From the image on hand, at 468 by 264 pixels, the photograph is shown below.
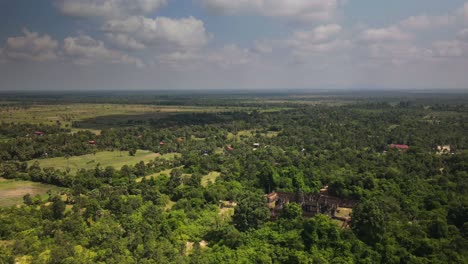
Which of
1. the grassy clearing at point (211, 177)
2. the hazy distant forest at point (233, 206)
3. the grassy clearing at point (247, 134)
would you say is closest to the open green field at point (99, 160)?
the hazy distant forest at point (233, 206)

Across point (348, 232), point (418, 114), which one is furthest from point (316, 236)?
point (418, 114)

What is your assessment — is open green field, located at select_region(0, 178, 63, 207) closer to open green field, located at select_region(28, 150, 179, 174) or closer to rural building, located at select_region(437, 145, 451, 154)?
open green field, located at select_region(28, 150, 179, 174)

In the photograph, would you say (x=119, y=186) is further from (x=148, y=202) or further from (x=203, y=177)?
(x=203, y=177)

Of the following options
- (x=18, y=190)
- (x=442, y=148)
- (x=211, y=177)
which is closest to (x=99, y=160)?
(x=18, y=190)

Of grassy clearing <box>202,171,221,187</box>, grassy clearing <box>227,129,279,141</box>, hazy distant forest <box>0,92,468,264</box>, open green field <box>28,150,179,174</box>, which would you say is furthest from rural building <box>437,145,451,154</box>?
open green field <box>28,150,179,174</box>

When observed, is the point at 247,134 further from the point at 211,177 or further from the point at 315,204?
the point at 315,204

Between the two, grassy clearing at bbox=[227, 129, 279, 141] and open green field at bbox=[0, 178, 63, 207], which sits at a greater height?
grassy clearing at bbox=[227, 129, 279, 141]

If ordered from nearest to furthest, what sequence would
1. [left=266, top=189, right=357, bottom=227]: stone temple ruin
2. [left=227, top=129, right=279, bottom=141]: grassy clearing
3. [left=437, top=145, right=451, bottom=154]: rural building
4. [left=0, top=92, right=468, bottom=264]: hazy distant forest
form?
[left=0, top=92, right=468, bottom=264]: hazy distant forest, [left=266, top=189, right=357, bottom=227]: stone temple ruin, [left=437, top=145, right=451, bottom=154]: rural building, [left=227, top=129, right=279, bottom=141]: grassy clearing
